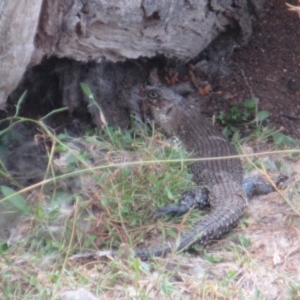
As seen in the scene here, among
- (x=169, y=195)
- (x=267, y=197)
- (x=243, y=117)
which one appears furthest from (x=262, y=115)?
(x=169, y=195)

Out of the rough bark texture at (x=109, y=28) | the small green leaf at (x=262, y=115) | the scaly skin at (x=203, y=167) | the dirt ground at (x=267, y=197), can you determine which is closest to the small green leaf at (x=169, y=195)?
the scaly skin at (x=203, y=167)

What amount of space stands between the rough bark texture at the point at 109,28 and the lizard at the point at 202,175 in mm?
458

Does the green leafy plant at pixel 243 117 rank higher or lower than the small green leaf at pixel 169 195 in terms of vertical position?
lower

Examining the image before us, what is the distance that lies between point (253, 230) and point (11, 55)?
1.76 meters

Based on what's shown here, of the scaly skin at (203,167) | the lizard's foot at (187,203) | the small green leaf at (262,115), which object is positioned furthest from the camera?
the small green leaf at (262,115)

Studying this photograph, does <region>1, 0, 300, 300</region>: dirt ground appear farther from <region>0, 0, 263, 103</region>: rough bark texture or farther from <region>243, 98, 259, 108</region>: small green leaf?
<region>0, 0, 263, 103</region>: rough bark texture

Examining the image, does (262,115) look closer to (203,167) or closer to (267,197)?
(203,167)

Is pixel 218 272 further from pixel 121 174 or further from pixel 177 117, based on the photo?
pixel 177 117

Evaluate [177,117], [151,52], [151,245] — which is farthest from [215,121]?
[151,245]

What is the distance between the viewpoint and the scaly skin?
14.5 ft

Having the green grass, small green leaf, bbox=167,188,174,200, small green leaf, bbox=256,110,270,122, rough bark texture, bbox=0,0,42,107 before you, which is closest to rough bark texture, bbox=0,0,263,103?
rough bark texture, bbox=0,0,42,107

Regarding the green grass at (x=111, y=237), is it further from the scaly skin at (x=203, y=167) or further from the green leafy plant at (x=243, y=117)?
the green leafy plant at (x=243, y=117)

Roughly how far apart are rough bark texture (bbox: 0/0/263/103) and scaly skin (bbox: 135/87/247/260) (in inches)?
17.6

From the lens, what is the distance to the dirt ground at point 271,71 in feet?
20.0
